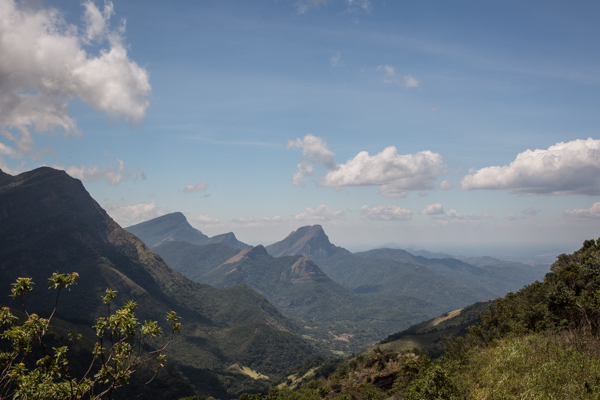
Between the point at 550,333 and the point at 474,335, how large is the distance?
31113 millimetres

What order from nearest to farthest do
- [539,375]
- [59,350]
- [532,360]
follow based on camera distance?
[59,350] → [539,375] → [532,360]

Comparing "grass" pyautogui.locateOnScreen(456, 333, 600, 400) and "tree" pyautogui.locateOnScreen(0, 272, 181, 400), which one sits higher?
"tree" pyautogui.locateOnScreen(0, 272, 181, 400)

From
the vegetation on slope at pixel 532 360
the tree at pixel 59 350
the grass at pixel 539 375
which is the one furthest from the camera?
the vegetation on slope at pixel 532 360

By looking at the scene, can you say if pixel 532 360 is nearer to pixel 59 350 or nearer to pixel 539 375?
pixel 539 375

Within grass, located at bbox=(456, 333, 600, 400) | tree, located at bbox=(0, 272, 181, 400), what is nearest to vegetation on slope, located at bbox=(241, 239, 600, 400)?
grass, located at bbox=(456, 333, 600, 400)

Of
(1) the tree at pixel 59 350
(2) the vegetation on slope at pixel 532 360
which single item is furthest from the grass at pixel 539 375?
(1) the tree at pixel 59 350

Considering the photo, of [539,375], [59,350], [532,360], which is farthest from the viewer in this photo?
[532,360]

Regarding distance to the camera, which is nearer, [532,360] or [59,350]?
[59,350]

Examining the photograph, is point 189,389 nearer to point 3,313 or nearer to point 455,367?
point 455,367

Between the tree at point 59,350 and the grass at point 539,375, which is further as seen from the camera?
the grass at point 539,375

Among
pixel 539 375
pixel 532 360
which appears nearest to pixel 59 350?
pixel 539 375

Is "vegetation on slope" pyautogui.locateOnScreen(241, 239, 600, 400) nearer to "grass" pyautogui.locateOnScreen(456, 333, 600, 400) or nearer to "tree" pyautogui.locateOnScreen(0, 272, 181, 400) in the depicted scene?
"grass" pyautogui.locateOnScreen(456, 333, 600, 400)

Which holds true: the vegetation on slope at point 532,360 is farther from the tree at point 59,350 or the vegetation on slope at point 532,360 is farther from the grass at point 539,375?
the tree at point 59,350

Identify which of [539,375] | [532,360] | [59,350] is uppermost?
[59,350]
